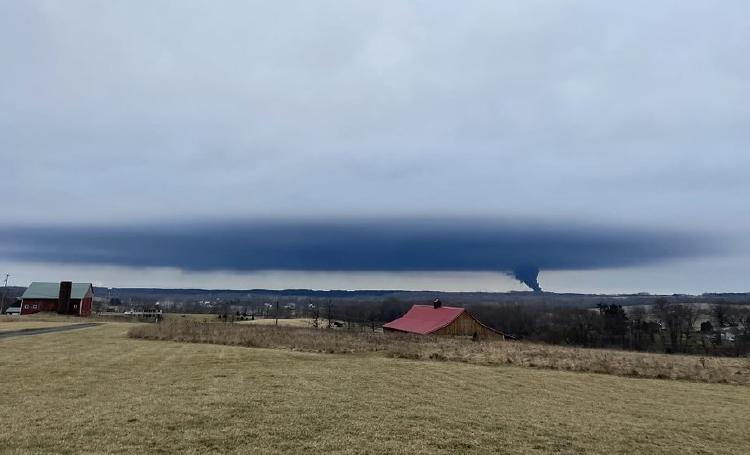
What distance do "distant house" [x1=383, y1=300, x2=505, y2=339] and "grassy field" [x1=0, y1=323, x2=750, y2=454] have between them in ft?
150

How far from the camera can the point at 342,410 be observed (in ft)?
47.4

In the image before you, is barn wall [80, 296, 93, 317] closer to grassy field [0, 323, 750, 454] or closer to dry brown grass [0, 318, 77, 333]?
dry brown grass [0, 318, 77, 333]

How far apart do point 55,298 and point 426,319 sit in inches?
3110

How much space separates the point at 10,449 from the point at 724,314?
16664cm

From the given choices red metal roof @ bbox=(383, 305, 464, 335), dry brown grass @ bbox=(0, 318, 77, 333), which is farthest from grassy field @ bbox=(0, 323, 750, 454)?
red metal roof @ bbox=(383, 305, 464, 335)

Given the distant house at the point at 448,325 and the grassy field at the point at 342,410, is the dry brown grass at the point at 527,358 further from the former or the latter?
the distant house at the point at 448,325

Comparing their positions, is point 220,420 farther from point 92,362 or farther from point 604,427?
point 92,362

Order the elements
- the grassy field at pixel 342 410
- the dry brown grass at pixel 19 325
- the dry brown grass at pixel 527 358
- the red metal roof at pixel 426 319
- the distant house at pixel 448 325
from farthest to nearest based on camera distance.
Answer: the red metal roof at pixel 426 319
the distant house at pixel 448 325
the dry brown grass at pixel 19 325
the dry brown grass at pixel 527 358
the grassy field at pixel 342 410

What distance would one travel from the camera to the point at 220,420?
12781 mm

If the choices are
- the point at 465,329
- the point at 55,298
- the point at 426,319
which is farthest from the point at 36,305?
the point at 465,329

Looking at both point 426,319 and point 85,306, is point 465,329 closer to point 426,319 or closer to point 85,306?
point 426,319

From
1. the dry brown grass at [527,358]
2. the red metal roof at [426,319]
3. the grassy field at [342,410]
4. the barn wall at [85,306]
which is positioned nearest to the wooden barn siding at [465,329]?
the red metal roof at [426,319]

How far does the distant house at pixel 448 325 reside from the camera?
7162 cm

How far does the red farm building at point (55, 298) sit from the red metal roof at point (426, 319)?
67.8 meters
